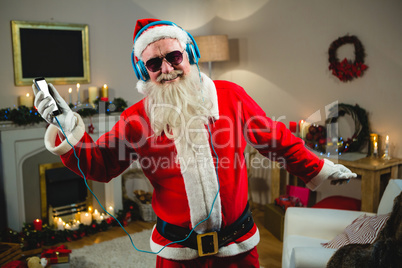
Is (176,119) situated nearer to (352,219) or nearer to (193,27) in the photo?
(352,219)

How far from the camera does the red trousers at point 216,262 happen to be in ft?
4.49

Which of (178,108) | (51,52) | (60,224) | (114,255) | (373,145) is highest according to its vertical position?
(51,52)

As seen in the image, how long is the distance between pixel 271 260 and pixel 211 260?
5.55ft

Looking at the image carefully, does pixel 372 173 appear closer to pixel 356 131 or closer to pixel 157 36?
pixel 356 131

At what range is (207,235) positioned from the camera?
1330 mm

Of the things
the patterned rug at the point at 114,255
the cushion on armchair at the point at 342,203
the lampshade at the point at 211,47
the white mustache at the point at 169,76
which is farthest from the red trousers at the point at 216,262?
the lampshade at the point at 211,47

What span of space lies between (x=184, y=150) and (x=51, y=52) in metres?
2.59

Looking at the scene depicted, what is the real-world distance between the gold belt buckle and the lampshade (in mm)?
2694

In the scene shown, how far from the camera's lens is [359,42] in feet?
10.3

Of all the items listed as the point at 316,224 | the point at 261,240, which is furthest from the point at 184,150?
the point at 261,240

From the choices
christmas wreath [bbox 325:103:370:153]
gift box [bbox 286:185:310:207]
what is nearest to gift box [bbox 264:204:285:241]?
gift box [bbox 286:185:310:207]

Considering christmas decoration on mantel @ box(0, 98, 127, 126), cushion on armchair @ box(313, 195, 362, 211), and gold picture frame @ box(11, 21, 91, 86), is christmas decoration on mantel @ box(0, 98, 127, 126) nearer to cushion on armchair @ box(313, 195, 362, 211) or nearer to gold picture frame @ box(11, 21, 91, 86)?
gold picture frame @ box(11, 21, 91, 86)

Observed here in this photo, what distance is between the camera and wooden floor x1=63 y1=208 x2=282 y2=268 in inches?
115

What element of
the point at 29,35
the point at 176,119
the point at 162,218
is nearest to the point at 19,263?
the point at 162,218
